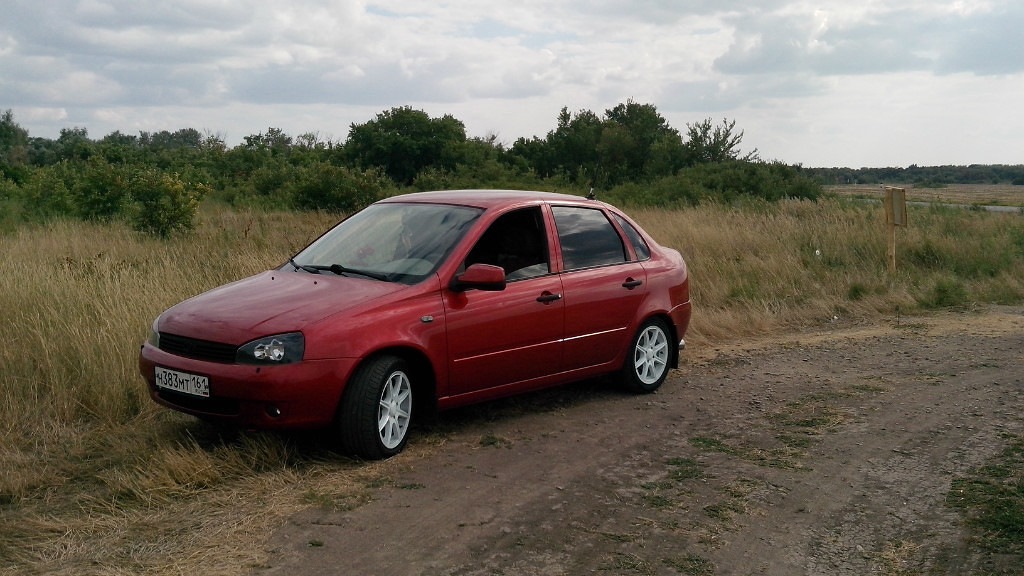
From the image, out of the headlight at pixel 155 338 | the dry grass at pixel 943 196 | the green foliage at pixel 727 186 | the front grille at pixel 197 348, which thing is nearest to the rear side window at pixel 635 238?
the front grille at pixel 197 348

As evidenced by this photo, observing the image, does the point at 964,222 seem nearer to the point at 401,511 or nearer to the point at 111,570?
the point at 401,511

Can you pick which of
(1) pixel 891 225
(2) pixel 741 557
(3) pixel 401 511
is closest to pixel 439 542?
(3) pixel 401 511

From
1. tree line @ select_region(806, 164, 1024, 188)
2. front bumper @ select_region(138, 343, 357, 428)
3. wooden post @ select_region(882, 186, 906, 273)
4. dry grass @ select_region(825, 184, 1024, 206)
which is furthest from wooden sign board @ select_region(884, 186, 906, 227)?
tree line @ select_region(806, 164, 1024, 188)

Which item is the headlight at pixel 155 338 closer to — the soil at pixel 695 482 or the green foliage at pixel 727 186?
the soil at pixel 695 482

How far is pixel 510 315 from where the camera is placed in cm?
687

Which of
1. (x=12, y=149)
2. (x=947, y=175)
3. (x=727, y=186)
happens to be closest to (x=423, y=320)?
(x=727, y=186)

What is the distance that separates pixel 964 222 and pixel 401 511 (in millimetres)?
18523

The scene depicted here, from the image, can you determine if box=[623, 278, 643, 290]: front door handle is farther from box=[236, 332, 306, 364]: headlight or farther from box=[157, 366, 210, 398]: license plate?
box=[157, 366, 210, 398]: license plate

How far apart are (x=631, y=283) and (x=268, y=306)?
3.04m

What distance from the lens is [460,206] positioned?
7.22 meters

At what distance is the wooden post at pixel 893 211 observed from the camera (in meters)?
15.8

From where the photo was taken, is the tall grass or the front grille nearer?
A: the tall grass

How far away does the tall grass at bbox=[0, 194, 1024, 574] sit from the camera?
198 inches

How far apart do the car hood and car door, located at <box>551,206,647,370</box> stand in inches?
61.8
